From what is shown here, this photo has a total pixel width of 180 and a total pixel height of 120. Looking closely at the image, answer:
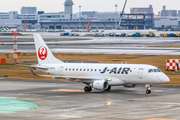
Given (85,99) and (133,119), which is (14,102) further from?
(133,119)

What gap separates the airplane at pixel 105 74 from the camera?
46000 millimetres

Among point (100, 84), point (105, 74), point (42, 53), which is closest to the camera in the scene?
point (100, 84)

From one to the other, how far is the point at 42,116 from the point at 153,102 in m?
13.6

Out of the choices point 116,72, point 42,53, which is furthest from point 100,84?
point 42,53

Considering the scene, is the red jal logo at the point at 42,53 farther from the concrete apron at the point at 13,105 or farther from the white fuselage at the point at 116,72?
the concrete apron at the point at 13,105

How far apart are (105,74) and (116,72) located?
1.61 meters

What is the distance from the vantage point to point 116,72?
47312 mm

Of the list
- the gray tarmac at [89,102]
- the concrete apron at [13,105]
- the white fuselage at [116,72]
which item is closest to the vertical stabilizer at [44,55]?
the white fuselage at [116,72]

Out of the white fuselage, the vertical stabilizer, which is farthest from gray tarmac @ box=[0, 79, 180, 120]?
the vertical stabilizer

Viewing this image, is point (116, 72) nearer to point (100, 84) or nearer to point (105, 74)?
point (105, 74)

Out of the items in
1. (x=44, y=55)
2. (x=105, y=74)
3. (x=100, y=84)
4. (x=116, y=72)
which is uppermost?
(x=44, y=55)

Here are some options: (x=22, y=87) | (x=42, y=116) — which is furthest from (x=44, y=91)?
(x=42, y=116)

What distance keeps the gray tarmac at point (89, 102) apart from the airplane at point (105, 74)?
1.40 meters

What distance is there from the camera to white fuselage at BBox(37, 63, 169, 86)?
45.8m
